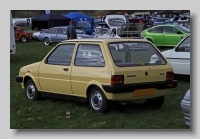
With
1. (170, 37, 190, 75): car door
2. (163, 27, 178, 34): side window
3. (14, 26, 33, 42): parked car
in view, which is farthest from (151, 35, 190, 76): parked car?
(14, 26, 33, 42): parked car

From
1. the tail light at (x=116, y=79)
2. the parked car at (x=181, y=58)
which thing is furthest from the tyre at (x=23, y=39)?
the tail light at (x=116, y=79)

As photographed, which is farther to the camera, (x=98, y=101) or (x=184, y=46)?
(x=184, y=46)

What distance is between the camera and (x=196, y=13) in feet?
20.3

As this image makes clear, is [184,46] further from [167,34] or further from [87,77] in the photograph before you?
[167,34]

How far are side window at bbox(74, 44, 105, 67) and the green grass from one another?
925 millimetres

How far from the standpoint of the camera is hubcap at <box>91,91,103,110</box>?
7.14 m

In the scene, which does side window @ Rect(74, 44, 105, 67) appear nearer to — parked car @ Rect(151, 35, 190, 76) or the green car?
parked car @ Rect(151, 35, 190, 76)

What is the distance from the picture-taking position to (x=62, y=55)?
8.00m

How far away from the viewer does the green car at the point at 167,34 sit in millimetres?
21297

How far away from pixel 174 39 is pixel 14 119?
15514 millimetres

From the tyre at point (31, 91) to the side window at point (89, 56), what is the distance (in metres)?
1.49

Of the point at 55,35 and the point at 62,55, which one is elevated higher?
the point at 55,35

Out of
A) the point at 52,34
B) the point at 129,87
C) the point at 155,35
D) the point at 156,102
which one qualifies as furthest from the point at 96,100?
the point at 52,34

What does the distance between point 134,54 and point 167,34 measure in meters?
15.0
